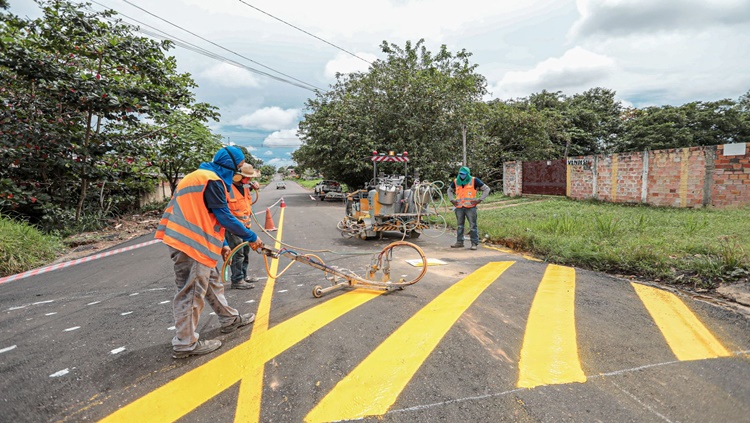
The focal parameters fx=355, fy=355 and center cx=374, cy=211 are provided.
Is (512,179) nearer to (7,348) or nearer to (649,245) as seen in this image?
(649,245)

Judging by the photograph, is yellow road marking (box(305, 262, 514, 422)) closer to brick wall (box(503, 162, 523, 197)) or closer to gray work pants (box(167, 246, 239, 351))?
gray work pants (box(167, 246, 239, 351))

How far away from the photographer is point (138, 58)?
32.4 feet

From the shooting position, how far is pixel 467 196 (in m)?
7.02

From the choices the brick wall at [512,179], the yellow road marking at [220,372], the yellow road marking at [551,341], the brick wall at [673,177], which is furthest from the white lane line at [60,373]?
the brick wall at [512,179]

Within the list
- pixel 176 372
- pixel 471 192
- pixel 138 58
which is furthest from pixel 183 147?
pixel 176 372

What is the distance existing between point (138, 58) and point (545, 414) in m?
12.2

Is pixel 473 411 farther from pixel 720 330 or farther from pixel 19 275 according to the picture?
pixel 19 275

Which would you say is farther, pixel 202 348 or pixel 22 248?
pixel 22 248

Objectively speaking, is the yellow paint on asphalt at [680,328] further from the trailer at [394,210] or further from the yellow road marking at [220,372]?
the trailer at [394,210]

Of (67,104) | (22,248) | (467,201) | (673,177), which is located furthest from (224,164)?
(673,177)

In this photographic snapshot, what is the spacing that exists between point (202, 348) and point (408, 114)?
1722 cm

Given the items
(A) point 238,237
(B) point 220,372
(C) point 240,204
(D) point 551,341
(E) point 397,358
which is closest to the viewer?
(B) point 220,372

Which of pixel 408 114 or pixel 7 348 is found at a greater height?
pixel 408 114

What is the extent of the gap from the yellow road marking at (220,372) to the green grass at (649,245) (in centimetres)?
384
